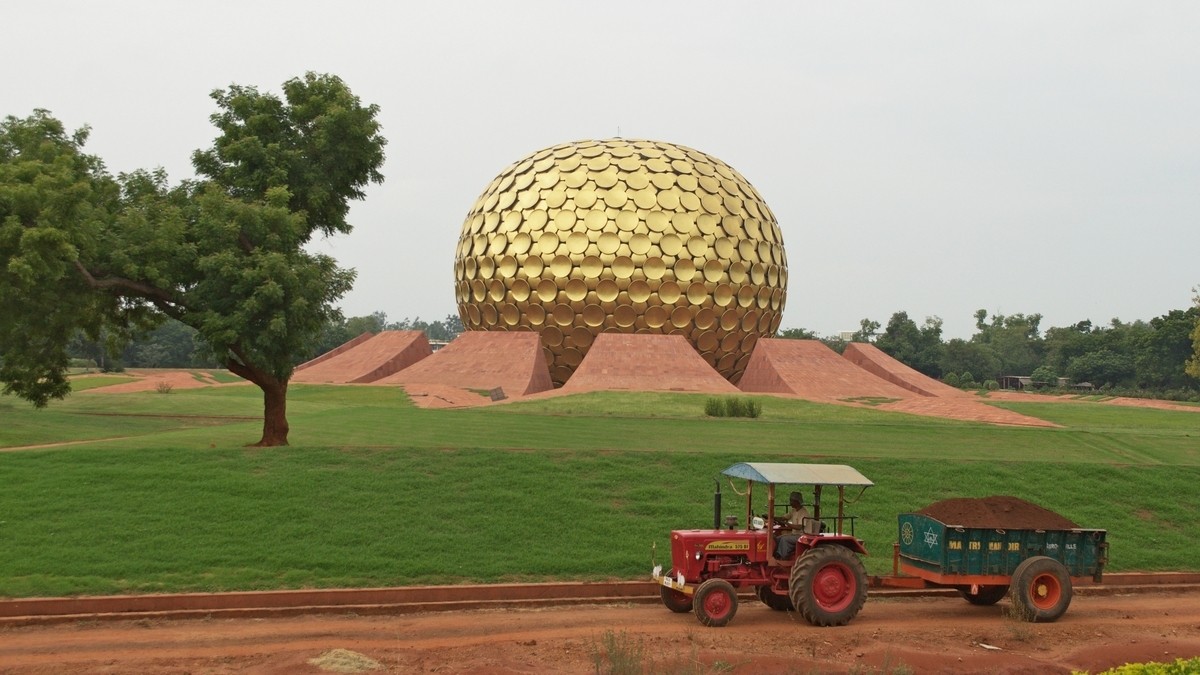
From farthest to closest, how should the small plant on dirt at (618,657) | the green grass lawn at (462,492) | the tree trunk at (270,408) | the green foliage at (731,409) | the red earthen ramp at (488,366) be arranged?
the red earthen ramp at (488,366) < the green foliage at (731,409) < the tree trunk at (270,408) < the green grass lawn at (462,492) < the small plant on dirt at (618,657)

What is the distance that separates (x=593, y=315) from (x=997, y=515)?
23.4 meters

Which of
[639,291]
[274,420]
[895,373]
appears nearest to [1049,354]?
[895,373]

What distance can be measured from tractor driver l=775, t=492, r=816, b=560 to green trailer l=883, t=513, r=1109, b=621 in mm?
989

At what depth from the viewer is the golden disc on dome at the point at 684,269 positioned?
107ft

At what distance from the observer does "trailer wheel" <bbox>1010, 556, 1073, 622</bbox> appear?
9336 millimetres

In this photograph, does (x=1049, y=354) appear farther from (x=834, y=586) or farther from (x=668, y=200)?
(x=834, y=586)

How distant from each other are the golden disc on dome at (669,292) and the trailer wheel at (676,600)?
23.5 meters

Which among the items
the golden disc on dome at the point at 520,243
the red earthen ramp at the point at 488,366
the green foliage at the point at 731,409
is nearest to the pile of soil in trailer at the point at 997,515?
the green foliage at the point at 731,409

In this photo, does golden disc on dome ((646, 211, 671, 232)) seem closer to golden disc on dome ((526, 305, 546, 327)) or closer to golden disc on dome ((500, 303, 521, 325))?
golden disc on dome ((526, 305, 546, 327))

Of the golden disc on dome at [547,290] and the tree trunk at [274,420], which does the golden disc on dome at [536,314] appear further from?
the tree trunk at [274,420]

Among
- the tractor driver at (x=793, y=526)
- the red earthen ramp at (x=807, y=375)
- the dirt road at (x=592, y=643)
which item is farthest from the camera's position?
the red earthen ramp at (x=807, y=375)

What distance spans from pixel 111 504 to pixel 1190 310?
57792 millimetres

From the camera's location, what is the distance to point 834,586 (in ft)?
29.7

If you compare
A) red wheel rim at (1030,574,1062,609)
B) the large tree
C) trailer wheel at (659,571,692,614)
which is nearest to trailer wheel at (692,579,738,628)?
trailer wheel at (659,571,692,614)
